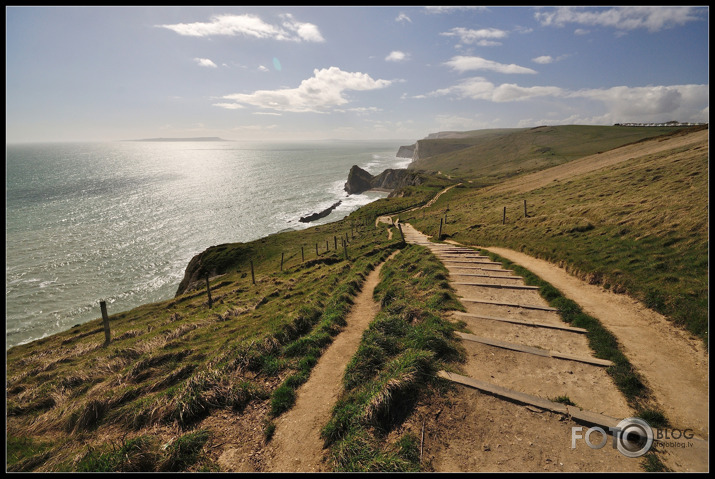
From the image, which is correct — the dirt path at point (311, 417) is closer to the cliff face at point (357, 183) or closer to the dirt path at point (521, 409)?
the dirt path at point (521, 409)

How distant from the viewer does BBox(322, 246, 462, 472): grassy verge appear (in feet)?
22.2

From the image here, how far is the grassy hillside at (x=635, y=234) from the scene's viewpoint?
1315 centimetres

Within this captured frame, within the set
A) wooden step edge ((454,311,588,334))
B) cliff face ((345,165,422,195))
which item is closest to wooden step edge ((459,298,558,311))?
wooden step edge ((454,311,588,334))

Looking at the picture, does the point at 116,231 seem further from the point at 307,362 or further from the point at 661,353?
the point at 661,353

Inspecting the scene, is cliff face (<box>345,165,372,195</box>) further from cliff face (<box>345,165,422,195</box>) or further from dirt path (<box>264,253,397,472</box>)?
dirt path (<box>264,253,397,472</box>)

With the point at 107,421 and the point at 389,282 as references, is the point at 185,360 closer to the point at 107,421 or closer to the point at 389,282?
the point at 107,421

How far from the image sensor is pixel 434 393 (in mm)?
8273

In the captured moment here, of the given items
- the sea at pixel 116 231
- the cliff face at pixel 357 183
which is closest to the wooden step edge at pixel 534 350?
the sea at pixel 116 231
